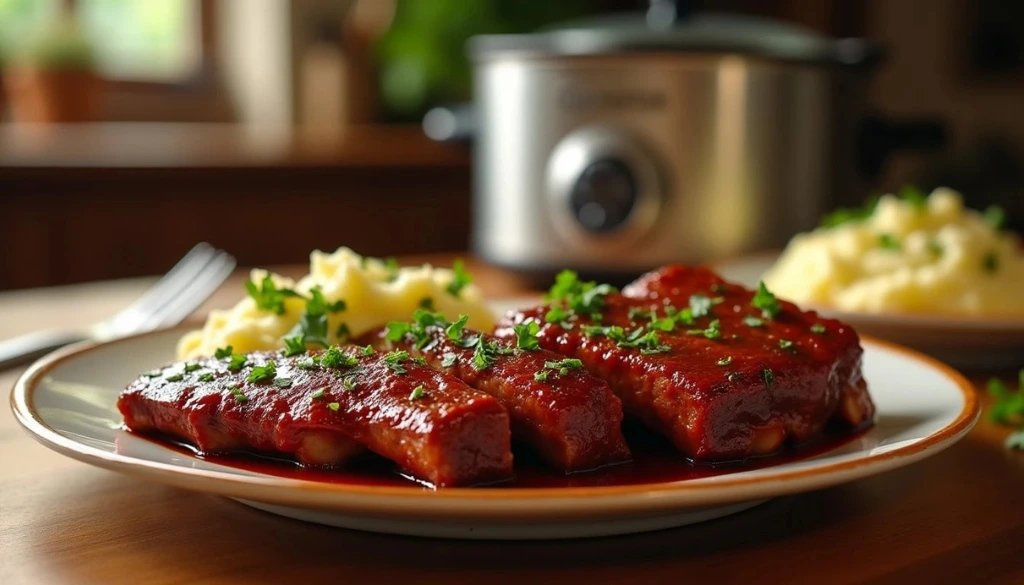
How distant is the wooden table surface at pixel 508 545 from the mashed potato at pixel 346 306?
287mm

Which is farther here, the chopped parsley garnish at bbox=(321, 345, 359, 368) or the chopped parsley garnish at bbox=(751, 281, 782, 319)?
the chopped parsley garnish at bbox=(751, 281, 782, 319)

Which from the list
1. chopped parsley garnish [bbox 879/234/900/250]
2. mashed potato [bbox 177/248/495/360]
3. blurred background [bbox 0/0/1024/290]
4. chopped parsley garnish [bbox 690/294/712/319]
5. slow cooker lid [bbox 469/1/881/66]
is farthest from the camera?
blurred background [bbox 0/0/1024/290]

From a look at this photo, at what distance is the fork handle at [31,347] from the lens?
1832mm

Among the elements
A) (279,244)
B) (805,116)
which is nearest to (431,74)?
(279,244)

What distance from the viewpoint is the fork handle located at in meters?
1.83

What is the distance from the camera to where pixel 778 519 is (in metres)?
1.17

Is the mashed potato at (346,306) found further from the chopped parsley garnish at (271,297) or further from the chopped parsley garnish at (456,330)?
the chopped parsley garnish at (456,330)

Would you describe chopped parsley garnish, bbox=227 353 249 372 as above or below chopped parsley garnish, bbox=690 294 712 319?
below

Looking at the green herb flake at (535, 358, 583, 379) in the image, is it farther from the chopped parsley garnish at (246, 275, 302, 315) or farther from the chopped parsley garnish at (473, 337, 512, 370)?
the chopped parsley garnish at (246, 275, 302, 315)

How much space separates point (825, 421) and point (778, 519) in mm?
197

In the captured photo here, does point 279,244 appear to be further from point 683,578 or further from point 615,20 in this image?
point 683,578

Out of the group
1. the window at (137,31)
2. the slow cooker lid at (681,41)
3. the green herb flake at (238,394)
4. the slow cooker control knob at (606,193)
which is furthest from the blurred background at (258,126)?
the green herb flake at (238,394)

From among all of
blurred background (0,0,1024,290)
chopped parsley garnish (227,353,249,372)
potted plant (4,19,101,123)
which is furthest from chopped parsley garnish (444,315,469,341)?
potted plant (4,19,101,123)

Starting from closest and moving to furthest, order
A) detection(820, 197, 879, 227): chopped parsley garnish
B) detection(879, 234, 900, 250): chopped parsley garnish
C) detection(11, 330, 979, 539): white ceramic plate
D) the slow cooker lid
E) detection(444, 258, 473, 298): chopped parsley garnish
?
detection(11, 330, 979, 539): white ceramic plate < detection(444, 258, 473, 298): chopped parsley garnish < detection(879, 234, 900, 250): chopped parsley garnish < detection(820, 197, 879, 227): chopped parsley garnish < the slow cooker lid
